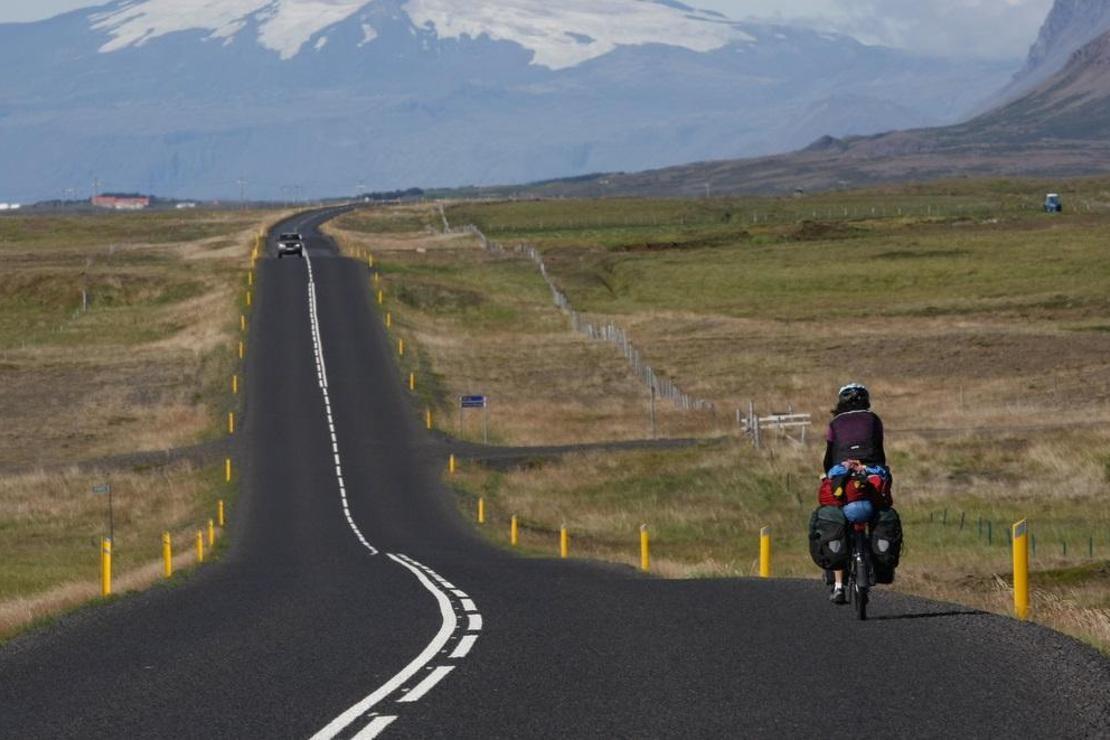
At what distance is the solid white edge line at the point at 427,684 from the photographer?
43.0ft

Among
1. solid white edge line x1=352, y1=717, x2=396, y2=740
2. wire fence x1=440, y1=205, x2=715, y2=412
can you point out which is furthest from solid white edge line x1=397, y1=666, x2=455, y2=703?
wire fence x1=440, y1=205, x2=715, y2=412

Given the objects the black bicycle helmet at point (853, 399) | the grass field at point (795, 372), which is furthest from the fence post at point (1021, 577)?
the black bicycle helmet at point (853, 399)

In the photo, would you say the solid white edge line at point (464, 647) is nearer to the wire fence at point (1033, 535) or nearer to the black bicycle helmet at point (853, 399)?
the black bicycle helmet at point (853, 399)

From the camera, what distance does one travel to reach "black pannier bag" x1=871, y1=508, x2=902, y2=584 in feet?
56.5

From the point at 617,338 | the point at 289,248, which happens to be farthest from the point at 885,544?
the point at 289,248

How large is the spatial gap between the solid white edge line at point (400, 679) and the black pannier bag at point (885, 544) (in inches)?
157

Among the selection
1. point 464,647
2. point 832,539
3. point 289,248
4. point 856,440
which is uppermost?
point 289,248

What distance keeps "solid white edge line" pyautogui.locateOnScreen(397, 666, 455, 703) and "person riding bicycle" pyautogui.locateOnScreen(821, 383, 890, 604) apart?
14.9 ft

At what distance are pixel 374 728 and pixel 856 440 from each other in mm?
7207

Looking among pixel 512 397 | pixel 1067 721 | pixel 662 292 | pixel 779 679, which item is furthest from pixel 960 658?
pixel 662 292

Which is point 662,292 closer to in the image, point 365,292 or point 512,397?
point 365,292

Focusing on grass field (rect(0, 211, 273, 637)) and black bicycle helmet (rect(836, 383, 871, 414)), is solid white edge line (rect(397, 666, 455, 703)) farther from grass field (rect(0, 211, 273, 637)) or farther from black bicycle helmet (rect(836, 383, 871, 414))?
grass field (rect(0, 211, 273, 637))

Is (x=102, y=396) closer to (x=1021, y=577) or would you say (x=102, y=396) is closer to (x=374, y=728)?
(x=1021, y=577)

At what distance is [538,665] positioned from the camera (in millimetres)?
14727
